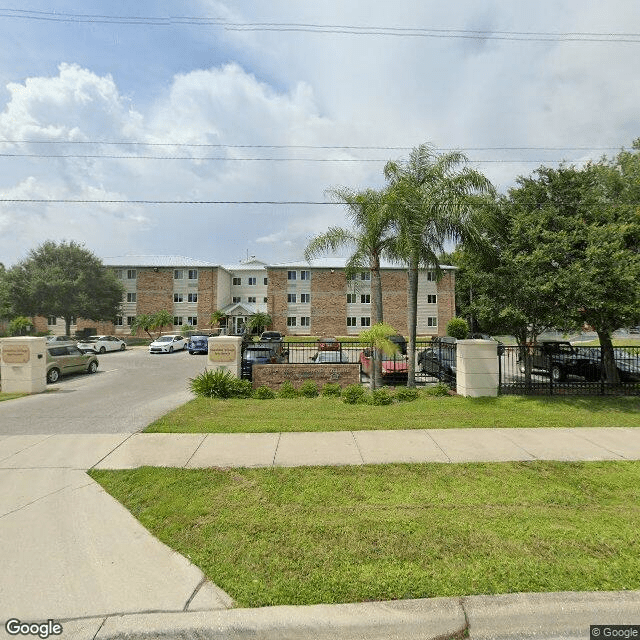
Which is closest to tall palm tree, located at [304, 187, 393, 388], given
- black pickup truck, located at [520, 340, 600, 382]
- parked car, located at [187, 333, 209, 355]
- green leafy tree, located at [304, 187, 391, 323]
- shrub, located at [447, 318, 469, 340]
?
green leafy tree, located at [304, 187, 391, 323]

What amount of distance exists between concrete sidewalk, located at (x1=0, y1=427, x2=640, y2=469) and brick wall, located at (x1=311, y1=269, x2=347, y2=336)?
1627 inches

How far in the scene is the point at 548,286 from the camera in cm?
999

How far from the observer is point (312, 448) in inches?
265

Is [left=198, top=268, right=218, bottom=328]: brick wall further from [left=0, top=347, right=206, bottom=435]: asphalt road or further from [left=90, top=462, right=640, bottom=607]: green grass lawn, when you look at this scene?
[left=90, top=462, right=640, bottom=607]: green grass lawn

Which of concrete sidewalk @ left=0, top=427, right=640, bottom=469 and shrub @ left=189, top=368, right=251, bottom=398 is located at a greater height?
shrub @ left=189, top=368, right=251, bottom=398

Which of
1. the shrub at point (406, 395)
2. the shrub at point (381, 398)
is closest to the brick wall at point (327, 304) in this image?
the shrub at point (406, 395)

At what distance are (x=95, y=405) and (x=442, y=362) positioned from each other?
1116 cm

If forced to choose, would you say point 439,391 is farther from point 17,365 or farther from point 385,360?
point 17,365

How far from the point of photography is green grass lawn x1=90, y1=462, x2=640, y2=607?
10.6ft

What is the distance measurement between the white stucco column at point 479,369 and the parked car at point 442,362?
160 cm

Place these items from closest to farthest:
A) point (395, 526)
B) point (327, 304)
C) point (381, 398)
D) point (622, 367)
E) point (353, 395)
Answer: point (395, 526)
point (381, 398)
point (353, 395)
point (622, 367)
point (327, 304)

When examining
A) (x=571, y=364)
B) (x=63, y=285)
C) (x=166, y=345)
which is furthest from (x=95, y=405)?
(x=63, y=285)

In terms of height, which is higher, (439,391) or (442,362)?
(442,362)

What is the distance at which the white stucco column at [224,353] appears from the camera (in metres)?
12.3
